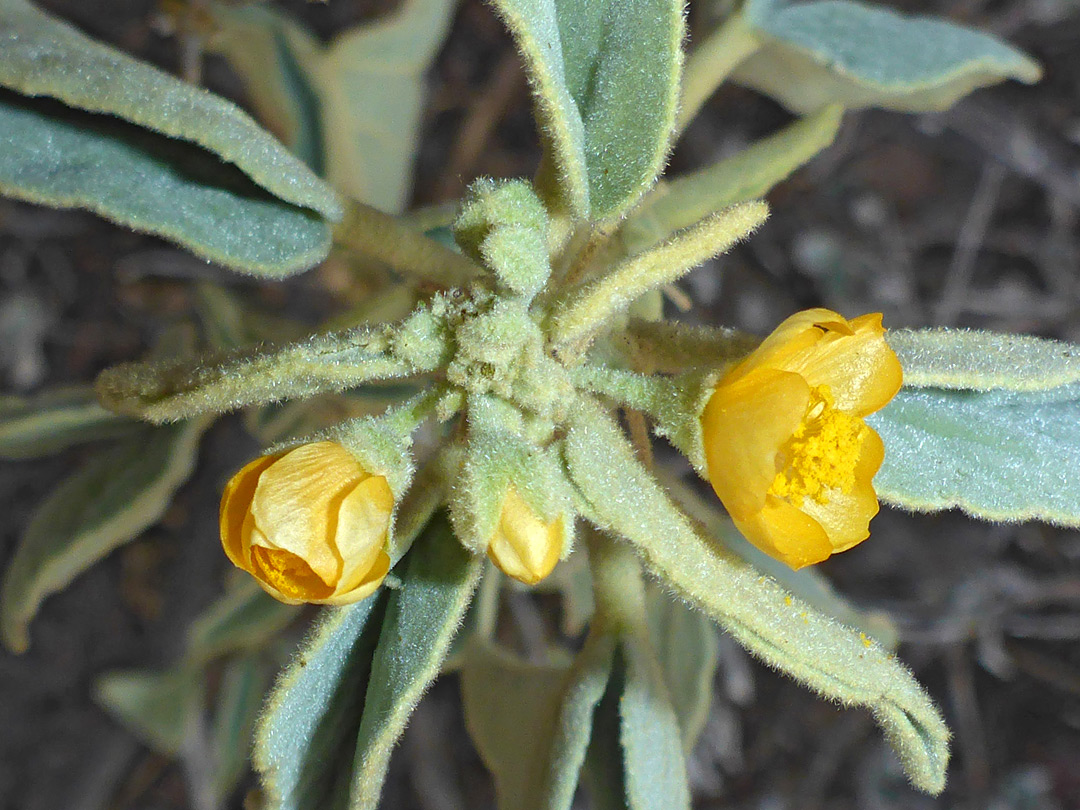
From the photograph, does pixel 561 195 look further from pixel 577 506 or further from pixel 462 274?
pixel 577 506

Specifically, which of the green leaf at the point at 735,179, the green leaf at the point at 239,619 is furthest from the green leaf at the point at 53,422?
the green leaf at the point at 735,179

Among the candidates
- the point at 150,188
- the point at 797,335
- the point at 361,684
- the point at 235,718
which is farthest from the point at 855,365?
the point at 235,718

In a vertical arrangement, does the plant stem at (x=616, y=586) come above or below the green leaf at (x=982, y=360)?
below

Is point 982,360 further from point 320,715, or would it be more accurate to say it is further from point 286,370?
point 320,715

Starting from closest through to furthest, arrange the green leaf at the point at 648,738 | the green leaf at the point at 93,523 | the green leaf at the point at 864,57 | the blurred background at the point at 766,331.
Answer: the green leaf at the point at 648,738 → the green leaf at the point at 864,57 → the green leaf at the point at 93,523 → the blurred background at the point at 766,331

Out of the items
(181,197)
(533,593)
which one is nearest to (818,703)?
(533,593)

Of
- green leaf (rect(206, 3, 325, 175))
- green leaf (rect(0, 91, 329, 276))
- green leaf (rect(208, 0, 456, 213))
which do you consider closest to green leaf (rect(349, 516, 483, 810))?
green leaf (rect(0, 91, 329, 276))

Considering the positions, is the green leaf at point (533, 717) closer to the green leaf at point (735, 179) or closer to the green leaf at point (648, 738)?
the green leaf at point (648, 738)
